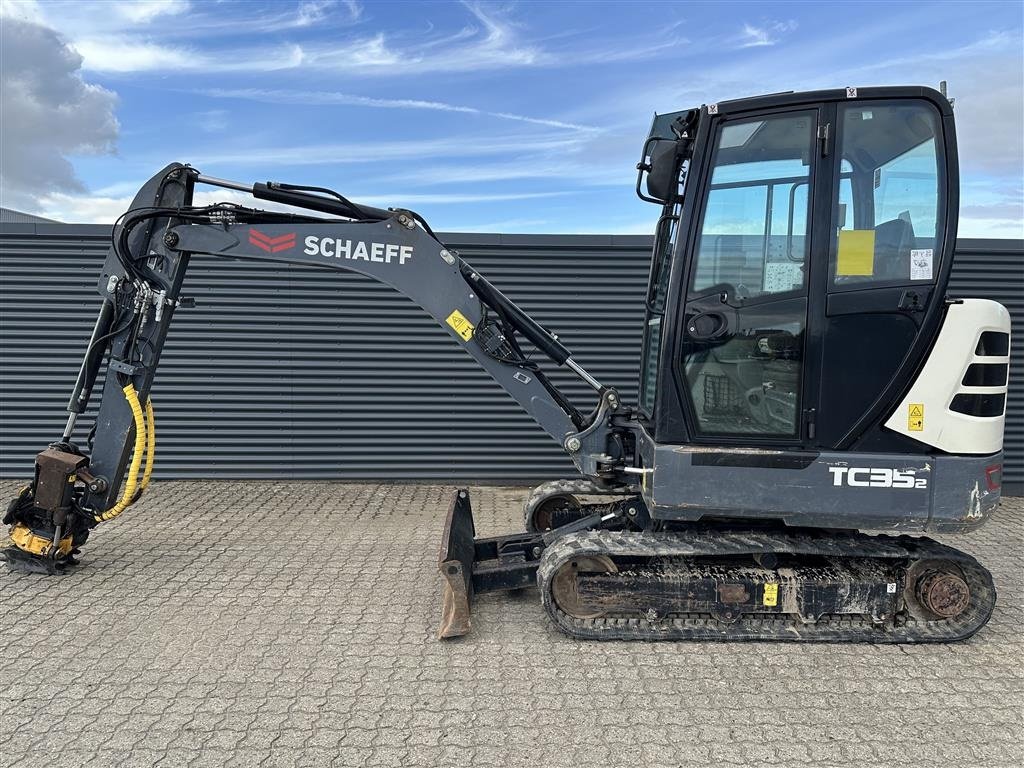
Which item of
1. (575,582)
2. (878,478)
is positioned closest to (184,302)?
(575,582)

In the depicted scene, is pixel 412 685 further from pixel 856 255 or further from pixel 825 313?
pixel 856 255

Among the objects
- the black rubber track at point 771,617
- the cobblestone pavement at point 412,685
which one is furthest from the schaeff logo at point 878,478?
the cobblestone pavement at point 412,685

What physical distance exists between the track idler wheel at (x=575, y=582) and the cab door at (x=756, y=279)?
84cm

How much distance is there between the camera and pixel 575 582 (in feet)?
12.4

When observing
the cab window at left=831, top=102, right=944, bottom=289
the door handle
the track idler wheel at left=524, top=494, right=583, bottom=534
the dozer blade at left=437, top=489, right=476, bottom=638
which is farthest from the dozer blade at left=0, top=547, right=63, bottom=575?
the cab window at left=831, top=102, right=944, bottom=289

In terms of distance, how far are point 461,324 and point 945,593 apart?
3.02 meters

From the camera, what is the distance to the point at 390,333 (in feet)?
24.2

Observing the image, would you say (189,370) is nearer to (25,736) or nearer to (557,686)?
(25,736)

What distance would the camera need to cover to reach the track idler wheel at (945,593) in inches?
147

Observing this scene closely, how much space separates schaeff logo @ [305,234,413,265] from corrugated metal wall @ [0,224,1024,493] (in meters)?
3.13

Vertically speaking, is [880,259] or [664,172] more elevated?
[664,172]

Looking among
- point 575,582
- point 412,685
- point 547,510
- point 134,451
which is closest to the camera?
point 412,685

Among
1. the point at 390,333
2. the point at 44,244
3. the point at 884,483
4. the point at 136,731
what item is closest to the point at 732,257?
the point at 884,483

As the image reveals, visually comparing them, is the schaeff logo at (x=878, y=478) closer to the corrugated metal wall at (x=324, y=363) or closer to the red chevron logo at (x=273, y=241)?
the red chevron logo at (x=273, y=241)
